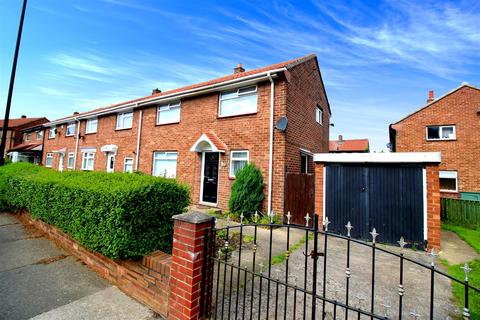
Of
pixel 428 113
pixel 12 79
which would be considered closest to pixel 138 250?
pixel 12 79

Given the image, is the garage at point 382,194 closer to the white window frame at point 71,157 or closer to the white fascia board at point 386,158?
the white fascia board at point 386,158

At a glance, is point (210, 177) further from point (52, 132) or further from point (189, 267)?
point (52, 132)

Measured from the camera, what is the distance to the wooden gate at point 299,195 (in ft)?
23.8

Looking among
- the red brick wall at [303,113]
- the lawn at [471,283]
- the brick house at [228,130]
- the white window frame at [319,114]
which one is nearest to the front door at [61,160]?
the brick house at [228,130]

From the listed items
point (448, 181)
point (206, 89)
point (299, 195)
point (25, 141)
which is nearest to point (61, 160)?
point (206, 89)

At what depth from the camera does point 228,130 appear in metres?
9.45

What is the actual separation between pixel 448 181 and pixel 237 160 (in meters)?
13.2

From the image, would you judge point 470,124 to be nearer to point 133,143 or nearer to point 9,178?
point 133,143

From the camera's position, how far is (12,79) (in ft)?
29.6

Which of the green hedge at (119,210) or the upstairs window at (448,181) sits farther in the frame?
the upstairs window at (448,181)

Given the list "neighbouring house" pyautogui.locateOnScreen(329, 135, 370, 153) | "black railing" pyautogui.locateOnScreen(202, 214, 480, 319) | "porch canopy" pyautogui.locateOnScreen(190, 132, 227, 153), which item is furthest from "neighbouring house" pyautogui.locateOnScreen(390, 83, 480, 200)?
"neighbouring house" pyautogui.locateOnScreen(329, 135, 370, 153)

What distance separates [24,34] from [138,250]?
11532mm

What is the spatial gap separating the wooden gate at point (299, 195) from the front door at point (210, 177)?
320 centimetres

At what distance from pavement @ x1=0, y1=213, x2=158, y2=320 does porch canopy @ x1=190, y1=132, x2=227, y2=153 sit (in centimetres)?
Answer: 581
